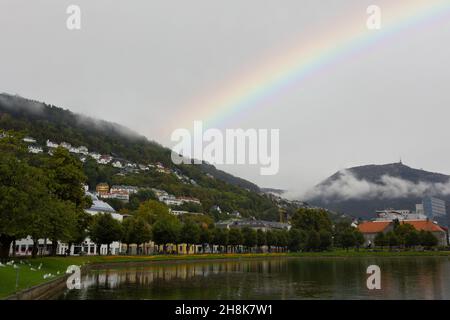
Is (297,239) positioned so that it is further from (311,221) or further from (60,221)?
(60,221)

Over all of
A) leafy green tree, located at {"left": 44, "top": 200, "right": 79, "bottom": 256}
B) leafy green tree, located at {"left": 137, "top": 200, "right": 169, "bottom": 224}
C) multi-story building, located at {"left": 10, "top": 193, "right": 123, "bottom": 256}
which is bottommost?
multi-story building, located at {"left": 10, "top": 193, "right": 123, "bottom": 256}

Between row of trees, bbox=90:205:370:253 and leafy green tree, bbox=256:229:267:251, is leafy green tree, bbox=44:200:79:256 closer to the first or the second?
row of trees, bbox=90:205:370:253

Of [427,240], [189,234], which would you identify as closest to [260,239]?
[189,234]

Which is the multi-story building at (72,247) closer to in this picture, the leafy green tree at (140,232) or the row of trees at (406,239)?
the leafy green tree at (140,232)

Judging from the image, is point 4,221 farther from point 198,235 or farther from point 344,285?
point 198,235

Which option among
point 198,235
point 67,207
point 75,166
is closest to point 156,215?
point 198,235

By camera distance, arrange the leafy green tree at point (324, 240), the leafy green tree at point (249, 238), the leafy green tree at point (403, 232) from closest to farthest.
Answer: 1. the leafy green tree at point (249, 238)
2. the leafy green tree at point (324, 240)
3. the leafy green tree at point (403, 232)

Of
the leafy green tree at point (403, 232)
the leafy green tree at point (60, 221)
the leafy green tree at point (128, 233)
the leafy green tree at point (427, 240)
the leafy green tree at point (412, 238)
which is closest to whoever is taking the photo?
the leafy green tree at point (60, 221)

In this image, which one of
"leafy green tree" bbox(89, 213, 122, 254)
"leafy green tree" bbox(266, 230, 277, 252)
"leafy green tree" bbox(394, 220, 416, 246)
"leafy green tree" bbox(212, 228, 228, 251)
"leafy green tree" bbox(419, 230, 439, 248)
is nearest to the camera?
"leafy green tree" bbox(89, 213, 122, 254)

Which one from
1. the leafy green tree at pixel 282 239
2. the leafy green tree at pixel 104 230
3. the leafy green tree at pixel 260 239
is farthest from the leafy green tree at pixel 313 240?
the leafy green tree at pixel 104 230

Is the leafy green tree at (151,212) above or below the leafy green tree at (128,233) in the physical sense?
above

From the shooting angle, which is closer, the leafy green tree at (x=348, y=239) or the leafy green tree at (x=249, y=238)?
the leafy green tree at (x=249, y=238)

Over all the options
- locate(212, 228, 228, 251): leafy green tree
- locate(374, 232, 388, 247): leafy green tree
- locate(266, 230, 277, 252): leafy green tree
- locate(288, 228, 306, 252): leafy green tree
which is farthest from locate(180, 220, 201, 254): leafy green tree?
locate(374, 232, 388, 247): leafy green tree
